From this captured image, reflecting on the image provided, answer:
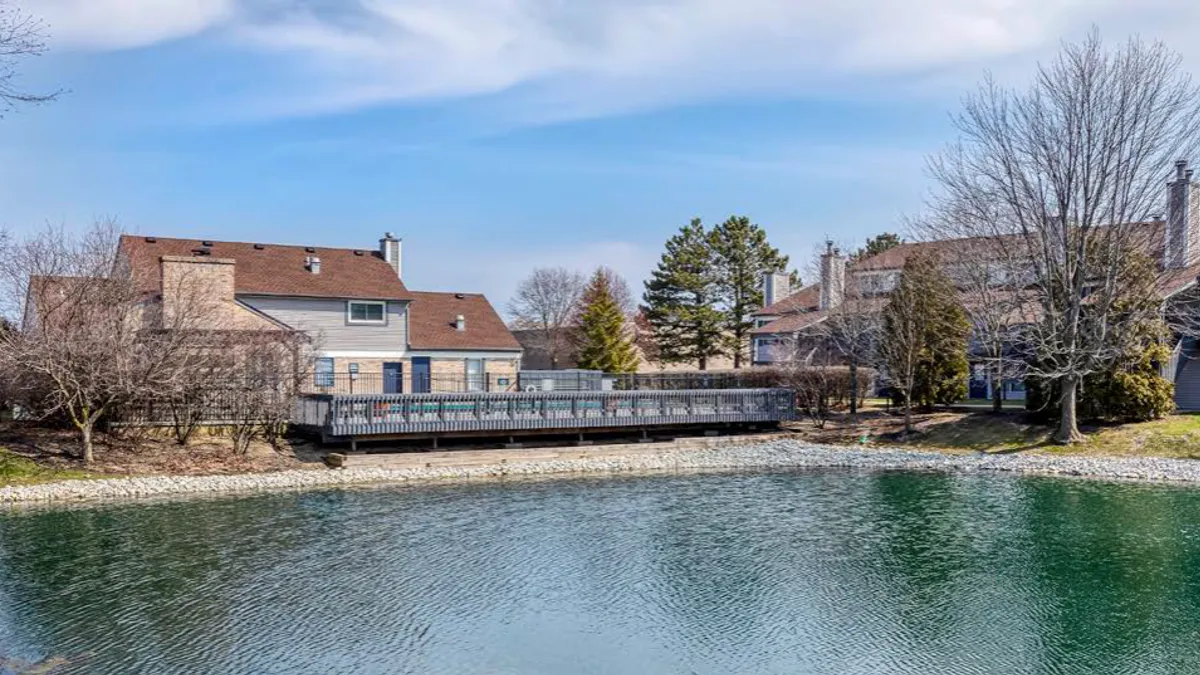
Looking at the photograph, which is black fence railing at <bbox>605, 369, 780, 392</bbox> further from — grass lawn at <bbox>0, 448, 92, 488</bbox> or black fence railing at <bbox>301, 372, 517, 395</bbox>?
grass lawn at <bbox>0, 448, 92, 488</bbox>

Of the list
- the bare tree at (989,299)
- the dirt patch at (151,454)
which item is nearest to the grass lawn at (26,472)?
the dirt patch at (151,454)

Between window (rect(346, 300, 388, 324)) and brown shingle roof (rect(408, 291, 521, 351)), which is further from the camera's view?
brown shingle roof (rect(408, 291, 521, 351))

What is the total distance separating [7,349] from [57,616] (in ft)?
36.2

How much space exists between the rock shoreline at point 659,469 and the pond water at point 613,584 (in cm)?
142

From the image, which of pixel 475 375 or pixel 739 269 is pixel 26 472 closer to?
pixel 475 375

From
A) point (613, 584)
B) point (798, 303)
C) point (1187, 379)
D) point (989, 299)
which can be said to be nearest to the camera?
point (613, 584)

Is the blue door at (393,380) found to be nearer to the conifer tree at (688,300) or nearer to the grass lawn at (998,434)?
the grass lawn at (998,434)

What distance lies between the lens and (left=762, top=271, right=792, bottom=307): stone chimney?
47.2 m

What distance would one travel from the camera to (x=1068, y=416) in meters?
23.8

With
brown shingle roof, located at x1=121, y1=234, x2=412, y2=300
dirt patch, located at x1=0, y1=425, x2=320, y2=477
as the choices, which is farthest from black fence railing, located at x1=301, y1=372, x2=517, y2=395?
dirt patch, located at x1=0, y1=425, x2=320, y2=477

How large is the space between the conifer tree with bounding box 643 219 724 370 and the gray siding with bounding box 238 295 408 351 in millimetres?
20899

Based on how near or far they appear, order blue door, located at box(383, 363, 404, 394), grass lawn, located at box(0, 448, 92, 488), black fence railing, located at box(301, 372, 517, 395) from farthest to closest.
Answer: blue door, located at box(383, 363, 404, 394) < black fence railing, located at box(301, 372, 517, 395) < grass lawn, located at box(0, 448, 92, 488)

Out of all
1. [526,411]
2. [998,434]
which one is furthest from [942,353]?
[526,411]

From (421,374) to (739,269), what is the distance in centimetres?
2412
